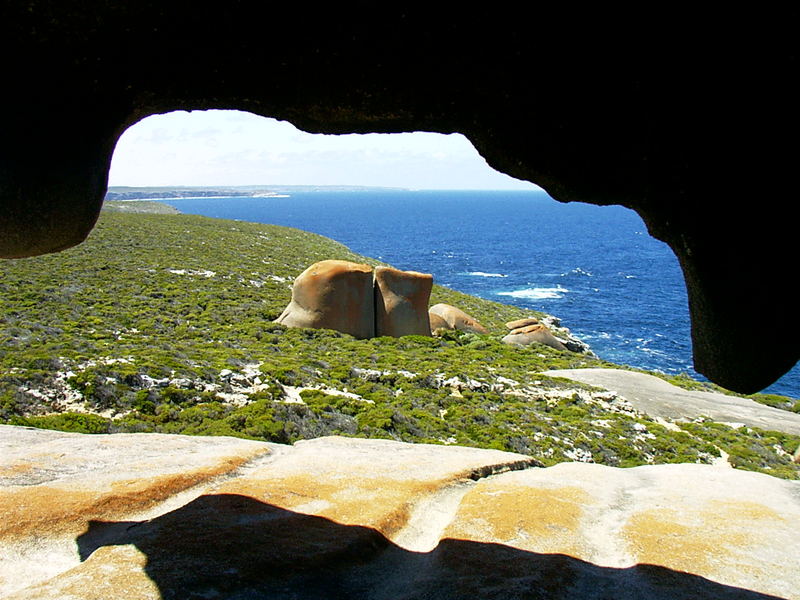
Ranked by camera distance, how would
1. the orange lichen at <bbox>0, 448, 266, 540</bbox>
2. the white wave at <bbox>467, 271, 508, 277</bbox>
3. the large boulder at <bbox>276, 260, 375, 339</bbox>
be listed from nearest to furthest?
the orange lichen at <bbox>0, 448, 266, 540</bbox>
the large boulder at <bbox>276, 260, 375, 339</bbox>
the white wave at <bbox>467, 271, 508, 277</bbox>

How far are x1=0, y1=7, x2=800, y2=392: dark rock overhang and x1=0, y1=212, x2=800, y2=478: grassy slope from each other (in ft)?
31.5

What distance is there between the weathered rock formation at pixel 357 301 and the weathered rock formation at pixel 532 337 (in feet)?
20.2

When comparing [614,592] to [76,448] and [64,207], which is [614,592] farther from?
[76,448]

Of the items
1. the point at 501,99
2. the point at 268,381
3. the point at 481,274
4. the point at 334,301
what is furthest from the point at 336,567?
the point at 481,274

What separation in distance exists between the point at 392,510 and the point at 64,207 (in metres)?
4.38

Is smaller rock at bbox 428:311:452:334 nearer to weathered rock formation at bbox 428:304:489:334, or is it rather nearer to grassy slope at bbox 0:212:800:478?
weathered rock formation at bbox 428:304:489:334

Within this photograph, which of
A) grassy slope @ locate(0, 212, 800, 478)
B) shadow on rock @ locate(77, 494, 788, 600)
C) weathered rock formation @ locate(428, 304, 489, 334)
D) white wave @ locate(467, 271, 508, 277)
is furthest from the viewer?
white wave @ locate(467, 271, 508, 277)

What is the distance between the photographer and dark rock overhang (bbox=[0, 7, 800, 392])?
3.76 meters

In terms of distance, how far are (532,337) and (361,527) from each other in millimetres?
26799

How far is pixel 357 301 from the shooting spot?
2691cm

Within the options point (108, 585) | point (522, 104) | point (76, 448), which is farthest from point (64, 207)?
point (76, 448)

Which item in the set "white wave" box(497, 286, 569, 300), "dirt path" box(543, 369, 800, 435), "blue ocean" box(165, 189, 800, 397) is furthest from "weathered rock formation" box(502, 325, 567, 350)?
"white wave" box(497, 286, 569, 300)

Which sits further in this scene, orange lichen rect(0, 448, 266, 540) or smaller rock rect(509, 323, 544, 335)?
smaller rock rect(509, 323, 544, 335)

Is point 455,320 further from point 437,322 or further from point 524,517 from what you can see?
point 524,517
